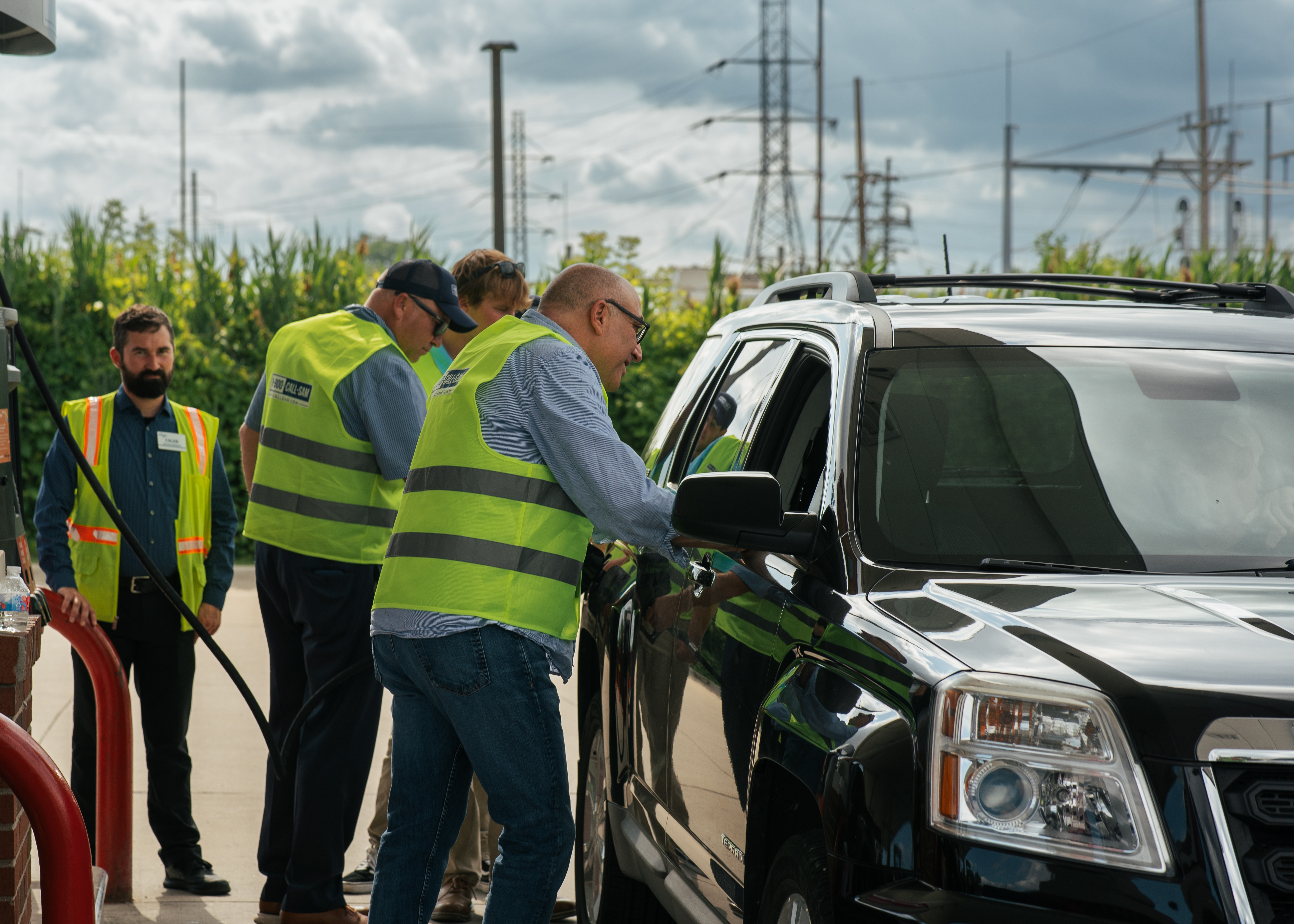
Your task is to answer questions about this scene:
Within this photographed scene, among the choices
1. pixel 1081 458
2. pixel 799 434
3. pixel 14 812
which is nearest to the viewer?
pixel 14 812

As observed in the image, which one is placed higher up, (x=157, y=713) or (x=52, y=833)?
(x=52, y=833)

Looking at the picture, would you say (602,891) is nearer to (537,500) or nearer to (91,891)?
(537,500)

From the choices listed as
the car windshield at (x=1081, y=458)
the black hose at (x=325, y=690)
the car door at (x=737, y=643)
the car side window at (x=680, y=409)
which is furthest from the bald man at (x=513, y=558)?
the black hose at (x=325, y=690)

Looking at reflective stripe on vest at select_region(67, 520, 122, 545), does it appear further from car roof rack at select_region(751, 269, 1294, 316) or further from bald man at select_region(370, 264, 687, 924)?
car roof rack at select_region(751, 269, 1294, 316)

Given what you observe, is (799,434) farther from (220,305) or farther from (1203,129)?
(1203,129)

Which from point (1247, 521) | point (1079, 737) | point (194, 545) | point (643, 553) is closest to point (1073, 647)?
point (1079, 737)

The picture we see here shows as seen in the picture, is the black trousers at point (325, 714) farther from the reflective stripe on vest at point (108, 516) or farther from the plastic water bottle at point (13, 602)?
the plastic water bottle at point (13, 602)

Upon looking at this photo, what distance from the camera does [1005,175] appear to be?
58.3m

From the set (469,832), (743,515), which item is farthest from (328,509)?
(743,515)

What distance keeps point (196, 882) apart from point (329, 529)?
1.53m

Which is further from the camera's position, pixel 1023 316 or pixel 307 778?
pixel 307 778

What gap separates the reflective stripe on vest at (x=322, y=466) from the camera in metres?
4.79

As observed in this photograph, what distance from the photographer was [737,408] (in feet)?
13.4

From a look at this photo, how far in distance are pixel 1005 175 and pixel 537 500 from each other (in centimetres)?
5810
